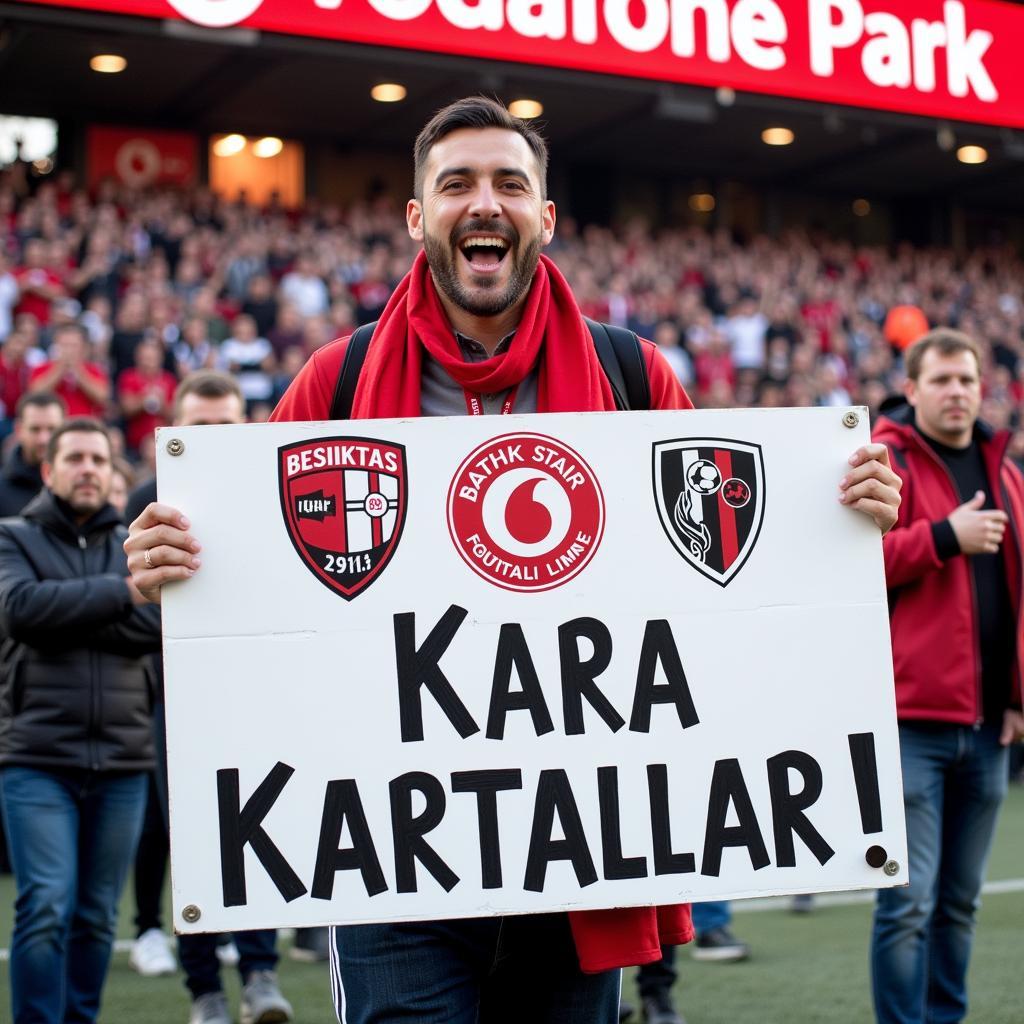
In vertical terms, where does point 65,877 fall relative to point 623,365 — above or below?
below

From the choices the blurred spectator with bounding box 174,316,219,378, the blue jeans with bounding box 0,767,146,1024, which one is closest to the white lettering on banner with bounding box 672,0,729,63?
the blurred spectator with bounding box 174,316,219,378

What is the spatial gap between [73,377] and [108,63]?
9.14 meters

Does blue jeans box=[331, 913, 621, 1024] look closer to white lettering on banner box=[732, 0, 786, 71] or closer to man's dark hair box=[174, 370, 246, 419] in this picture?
man's dark hair box=[174, 370, 246, 419]

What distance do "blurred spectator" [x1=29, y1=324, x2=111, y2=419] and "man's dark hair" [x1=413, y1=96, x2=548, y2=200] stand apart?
7203mm

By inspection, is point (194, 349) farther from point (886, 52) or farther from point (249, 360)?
point (886, 52)

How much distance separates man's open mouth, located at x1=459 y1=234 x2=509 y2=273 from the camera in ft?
8.20

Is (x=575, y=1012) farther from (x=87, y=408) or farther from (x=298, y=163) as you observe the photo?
(x=298, y=163)

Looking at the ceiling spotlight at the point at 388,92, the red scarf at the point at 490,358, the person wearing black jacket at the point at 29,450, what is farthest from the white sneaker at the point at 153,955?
the ceiling spotlight at the point at 388,92

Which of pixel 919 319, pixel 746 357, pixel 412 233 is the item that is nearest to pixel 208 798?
pixel 412 233

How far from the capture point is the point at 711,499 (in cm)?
246

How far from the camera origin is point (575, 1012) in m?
2.46

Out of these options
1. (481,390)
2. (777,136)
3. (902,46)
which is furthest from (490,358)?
(777,136)

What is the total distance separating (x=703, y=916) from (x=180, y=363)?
7326 millimetres

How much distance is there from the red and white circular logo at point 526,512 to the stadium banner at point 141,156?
17379 mm
